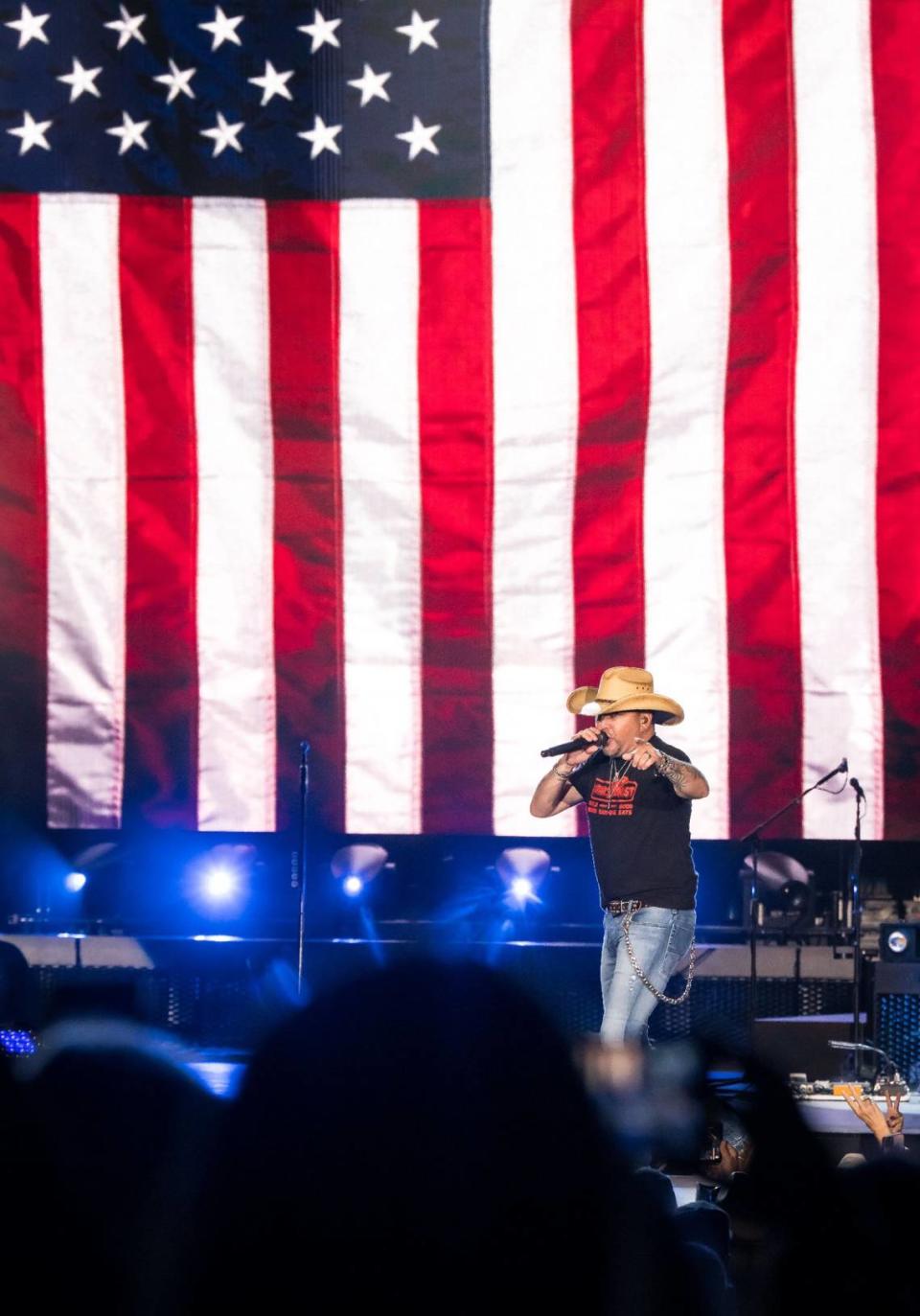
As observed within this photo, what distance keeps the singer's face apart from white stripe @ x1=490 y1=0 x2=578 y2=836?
4.80 feet

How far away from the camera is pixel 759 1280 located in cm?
76

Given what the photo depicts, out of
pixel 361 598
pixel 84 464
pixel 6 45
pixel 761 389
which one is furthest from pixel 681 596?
pixel 6 45

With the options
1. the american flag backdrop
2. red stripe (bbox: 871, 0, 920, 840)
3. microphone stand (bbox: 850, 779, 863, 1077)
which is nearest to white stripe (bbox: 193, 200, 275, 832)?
the american flag backdrop

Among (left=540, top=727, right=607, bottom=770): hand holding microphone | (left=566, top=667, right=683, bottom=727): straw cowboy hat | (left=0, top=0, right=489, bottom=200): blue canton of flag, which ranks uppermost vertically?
(left=0, top=0, right=489, bottom=200): blue canton of flag

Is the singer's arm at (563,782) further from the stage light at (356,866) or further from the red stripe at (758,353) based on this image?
the stage light at (356,866)

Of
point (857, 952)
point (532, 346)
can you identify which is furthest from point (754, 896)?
point (532, 346)

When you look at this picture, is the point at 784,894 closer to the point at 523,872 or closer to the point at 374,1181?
the point at 523,872

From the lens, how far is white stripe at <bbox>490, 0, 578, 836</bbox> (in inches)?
296

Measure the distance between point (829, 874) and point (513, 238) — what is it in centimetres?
349

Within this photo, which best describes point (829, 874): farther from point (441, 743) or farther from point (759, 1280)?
point (759, 1280)

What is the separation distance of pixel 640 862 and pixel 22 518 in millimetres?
3704

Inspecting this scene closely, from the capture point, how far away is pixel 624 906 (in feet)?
18.8

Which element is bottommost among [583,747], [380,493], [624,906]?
[624,906]

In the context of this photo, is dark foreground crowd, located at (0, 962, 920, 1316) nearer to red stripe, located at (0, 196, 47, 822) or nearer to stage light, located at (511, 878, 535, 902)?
stage light, located at (511, 878, 535, 902)
